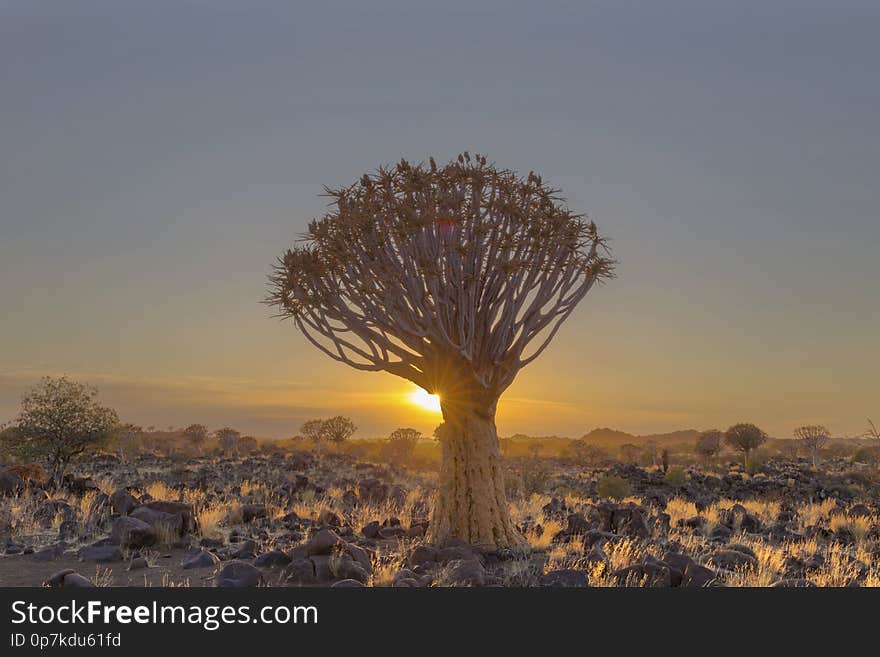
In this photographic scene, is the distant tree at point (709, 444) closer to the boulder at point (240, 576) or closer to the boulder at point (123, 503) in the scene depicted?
the boulder at point (123, 503)

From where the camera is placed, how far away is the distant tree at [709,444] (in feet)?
179

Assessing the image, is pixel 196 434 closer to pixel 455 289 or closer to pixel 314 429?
pixel 314 429

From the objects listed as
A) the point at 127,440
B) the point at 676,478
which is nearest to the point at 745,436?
the point at 676,478

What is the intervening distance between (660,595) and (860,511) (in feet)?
→ 52.4

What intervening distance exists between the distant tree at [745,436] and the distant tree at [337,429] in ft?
86.1

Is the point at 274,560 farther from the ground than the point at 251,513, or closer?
farther from the ground

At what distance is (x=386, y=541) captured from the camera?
13.8 m

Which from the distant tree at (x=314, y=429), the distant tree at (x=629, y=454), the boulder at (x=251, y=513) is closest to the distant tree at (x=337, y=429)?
the distant tree at (x=314, y=429)

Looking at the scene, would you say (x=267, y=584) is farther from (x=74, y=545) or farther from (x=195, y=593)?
(x=74, y=545)

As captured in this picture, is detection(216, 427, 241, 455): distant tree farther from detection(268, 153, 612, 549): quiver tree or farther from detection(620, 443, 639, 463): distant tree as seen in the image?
detection(268, 153, 612, 549): quiver tree

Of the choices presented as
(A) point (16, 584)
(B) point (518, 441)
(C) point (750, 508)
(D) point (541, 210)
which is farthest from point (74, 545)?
(B) point (518, 441)

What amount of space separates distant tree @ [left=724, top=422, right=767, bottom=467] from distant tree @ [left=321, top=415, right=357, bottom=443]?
26.2 m

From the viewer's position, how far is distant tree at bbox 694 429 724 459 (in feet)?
179

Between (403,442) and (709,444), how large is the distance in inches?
878
